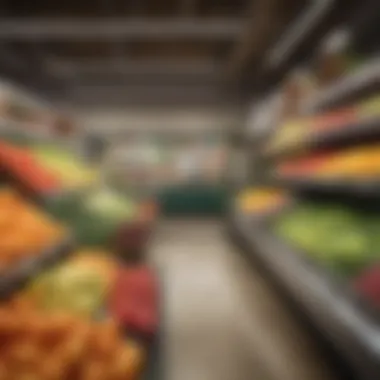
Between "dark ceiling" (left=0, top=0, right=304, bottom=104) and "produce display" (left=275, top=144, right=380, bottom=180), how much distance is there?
1166mm

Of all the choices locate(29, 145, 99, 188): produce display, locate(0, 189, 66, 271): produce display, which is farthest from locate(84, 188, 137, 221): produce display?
locate(0, 189, 66, 271): produce display

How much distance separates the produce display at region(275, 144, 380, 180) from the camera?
2309 millimetres

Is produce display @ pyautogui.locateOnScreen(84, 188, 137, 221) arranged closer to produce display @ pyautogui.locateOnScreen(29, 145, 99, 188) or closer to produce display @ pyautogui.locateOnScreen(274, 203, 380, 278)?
produce display @ pyautogui.locateOnScreen(29, 145, 99, 188)

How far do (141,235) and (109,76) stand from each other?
3.75 m

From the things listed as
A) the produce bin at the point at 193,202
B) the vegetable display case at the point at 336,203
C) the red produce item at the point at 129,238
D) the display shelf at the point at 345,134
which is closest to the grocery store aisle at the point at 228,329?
the vegetable display case at the point at 336,203

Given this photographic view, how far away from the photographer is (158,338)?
171 cm

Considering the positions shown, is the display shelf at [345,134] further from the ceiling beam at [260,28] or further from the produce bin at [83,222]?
the produce bin at [83,222]

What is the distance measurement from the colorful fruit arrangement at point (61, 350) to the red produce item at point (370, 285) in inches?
31.9

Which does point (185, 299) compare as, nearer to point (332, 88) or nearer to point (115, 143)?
point (332, 88)

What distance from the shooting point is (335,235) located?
2410 mm

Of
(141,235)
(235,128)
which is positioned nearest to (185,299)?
(141,235)

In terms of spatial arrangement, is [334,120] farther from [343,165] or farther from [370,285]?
[370,285]

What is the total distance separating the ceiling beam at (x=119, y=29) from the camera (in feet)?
13.8

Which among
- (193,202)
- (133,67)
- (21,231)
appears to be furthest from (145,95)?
(21,231)
